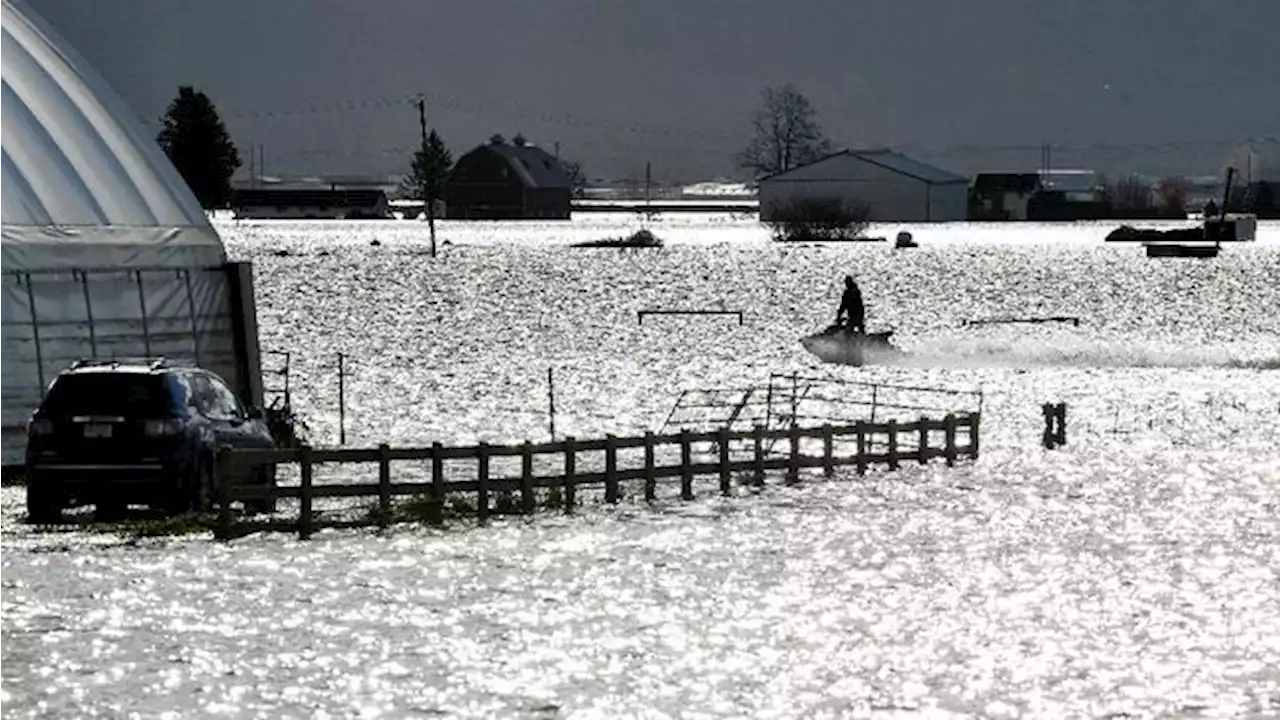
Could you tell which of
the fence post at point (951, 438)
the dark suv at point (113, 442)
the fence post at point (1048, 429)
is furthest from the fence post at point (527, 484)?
the fence post at point (1048, 429)

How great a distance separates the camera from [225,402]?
2939cm

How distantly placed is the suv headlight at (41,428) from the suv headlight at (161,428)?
3.29ft

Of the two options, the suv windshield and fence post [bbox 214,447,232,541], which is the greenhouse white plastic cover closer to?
the suv windshield

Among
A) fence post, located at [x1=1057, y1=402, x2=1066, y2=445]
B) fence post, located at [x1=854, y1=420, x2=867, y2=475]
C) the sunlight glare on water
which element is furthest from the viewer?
fence post, located at [x1=1057, y1=402, x2=1066, y2=445]

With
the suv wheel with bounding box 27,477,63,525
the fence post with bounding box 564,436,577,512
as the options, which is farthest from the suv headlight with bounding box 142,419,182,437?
the fence post with bounding box 564,436,577,512

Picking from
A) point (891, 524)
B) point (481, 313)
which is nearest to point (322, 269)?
point (481, 313)

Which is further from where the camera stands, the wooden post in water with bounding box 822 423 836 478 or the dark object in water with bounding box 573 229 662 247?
the dark object in water with bounding box 573 229 662 247

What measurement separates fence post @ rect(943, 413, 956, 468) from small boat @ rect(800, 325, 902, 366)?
2640cm

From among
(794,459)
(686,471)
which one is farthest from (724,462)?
(794,459)

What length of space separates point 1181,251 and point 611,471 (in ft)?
460

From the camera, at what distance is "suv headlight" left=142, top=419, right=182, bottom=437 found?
87.8ft

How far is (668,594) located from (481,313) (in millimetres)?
73333

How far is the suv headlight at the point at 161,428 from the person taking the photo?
26.8 m

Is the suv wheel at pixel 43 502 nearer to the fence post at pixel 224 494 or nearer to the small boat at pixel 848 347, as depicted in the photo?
the fence post at pixel 224 494
